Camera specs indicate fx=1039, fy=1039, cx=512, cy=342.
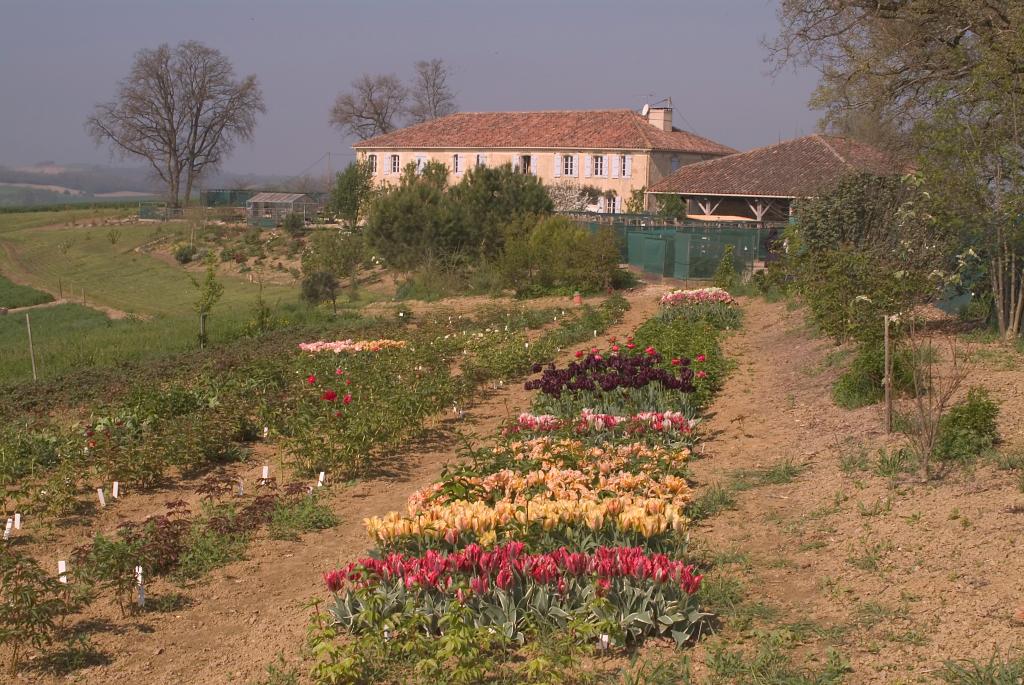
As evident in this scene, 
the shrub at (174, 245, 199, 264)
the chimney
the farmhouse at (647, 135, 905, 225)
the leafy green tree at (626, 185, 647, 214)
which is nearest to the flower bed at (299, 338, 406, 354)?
the farmhouse at (647, 135, 905, 225)

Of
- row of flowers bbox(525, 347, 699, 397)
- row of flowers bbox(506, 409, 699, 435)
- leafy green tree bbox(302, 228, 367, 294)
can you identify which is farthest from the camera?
leafy green tree bbox(302, 228, 367, 294)

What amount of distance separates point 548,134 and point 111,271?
77.1 ft

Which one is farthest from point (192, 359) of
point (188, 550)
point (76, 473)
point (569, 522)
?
point (569, 522)

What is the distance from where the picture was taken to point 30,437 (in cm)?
1085

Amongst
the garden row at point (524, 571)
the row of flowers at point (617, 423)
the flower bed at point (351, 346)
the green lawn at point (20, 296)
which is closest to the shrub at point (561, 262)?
the flower bed at point (351, 346)

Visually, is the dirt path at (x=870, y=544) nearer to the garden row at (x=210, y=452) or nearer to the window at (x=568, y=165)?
the garden row at (x=210, y=452)

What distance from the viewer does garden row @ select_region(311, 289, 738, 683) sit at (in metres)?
5.62

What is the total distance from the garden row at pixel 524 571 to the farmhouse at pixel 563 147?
41307 mm

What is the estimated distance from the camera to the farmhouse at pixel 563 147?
5212 cm

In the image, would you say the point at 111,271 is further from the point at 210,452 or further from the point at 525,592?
the point at 525,592

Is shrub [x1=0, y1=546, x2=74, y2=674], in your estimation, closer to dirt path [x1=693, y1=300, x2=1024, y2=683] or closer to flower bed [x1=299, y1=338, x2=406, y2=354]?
dirt path [x1=693, y1=300, x2=1024, y2=683]

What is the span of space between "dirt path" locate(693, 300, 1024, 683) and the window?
4329 cm

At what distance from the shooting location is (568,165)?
5397 cm

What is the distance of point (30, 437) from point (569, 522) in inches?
259
